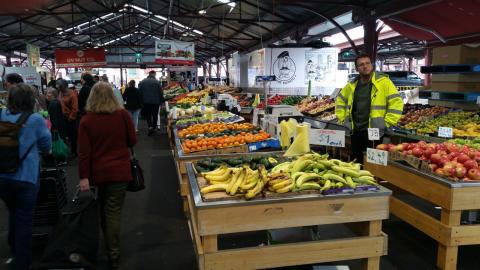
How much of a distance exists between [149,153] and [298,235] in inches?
257

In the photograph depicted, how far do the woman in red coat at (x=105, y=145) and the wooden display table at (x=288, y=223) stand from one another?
83 centimetres

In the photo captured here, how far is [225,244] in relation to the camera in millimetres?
4125

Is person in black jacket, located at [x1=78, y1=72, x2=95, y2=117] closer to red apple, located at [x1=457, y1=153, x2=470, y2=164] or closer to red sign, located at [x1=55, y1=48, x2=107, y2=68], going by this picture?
red apple, located at [x1=457, y1=153, x2=470, y2=164]

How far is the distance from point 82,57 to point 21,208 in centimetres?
1866

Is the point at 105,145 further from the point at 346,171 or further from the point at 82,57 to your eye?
the point at 82,57

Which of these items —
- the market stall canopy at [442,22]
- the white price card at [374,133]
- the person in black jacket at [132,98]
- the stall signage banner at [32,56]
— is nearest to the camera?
the white price card at [374,133]

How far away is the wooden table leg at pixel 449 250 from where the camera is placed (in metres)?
3.29

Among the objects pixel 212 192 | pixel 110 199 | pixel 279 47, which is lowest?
pixel 110 199

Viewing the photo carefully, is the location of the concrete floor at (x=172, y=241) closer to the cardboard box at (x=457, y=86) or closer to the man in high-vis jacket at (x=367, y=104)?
the man in high-vis jacket at (x=367, y=104)

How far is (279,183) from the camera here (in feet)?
9.14

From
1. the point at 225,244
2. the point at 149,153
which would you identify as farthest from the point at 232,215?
the point at 149,153

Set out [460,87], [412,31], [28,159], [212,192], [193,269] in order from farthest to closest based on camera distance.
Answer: [412,31], [460,87], [193,269], [28,159], [212,192]

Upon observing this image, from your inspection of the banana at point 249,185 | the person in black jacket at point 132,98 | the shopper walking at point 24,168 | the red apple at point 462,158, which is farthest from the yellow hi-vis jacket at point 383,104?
the person in black jacket at point 132,98

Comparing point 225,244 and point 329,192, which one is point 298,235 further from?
point 225,244
